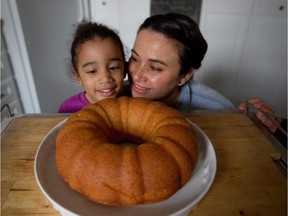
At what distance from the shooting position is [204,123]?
2.51 ft

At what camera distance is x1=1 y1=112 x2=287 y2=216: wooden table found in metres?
0.50

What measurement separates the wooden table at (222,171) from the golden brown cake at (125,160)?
0.11 m

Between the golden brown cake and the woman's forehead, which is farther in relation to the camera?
the woman's forehead

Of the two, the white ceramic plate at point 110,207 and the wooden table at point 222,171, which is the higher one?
the white ceramic plate at point 110,207

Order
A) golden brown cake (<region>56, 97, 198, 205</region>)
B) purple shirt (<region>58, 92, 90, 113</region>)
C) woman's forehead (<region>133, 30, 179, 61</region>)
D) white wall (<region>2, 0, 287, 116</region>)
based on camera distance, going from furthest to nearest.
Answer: white wall (<region>2, 0, 287, 116</region>), purple shirt (<region>58, 92, 90, 113</region>), woman's forehead (<region>133, 30, 179, 61</region>), golden brown cake (<region>56, 97, 198, 205</region>)

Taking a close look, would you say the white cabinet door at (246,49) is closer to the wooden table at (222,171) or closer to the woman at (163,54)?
the woman at (163,54)

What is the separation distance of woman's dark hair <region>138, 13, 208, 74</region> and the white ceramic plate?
47cm

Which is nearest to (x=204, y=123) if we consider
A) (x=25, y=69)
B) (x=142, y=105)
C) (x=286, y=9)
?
(x=142, y=105)

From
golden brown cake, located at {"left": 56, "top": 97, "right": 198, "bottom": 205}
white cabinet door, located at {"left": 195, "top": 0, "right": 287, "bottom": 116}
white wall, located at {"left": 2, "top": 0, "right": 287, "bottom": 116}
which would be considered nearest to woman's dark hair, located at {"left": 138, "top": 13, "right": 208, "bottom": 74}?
golden brown cake, located at {"left": 56, "top": 97, "right": 198, "bottom": 205}

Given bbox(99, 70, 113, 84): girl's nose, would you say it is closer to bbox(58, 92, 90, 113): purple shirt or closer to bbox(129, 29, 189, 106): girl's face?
bbox(129, 29, 189, 106): girl's face

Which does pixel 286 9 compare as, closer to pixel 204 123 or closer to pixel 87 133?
pixel 204 123

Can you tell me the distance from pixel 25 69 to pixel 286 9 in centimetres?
201

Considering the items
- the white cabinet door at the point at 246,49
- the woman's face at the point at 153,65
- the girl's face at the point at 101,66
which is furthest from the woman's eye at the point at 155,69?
the white cabinet door at the point at 246,49

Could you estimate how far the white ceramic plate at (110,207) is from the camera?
43 cm
